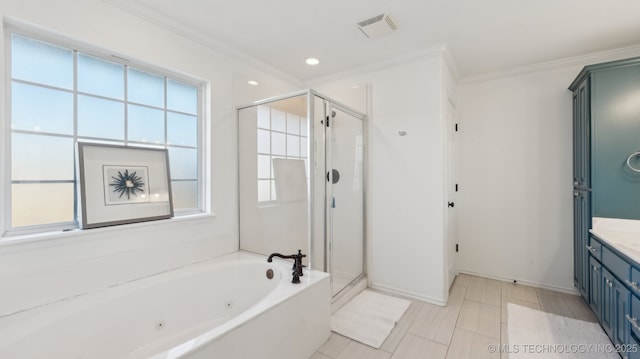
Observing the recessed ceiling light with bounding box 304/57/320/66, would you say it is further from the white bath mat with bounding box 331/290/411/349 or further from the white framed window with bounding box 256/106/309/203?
the white bath mat with bounding box 331/290/411/349

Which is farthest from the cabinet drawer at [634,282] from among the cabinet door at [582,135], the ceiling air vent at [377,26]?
the ceiling air vent at [377,26]

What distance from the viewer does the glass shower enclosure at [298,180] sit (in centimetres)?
236

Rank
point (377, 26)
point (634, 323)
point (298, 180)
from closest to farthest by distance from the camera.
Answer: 1. point (634, 323)
2. point (377, 26)
3. point (298, 180)

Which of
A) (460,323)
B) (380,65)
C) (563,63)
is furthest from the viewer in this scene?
(380,65)

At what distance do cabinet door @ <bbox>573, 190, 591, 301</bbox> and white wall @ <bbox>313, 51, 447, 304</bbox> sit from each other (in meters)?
1.18

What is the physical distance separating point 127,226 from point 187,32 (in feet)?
5.22

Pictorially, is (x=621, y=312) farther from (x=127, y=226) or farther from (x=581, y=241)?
(x=127, y=226)

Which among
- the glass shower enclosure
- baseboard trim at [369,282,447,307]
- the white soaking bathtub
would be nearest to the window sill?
the white soaking bathtub

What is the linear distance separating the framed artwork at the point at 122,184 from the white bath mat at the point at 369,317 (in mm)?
1692

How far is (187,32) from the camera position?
2.24 m

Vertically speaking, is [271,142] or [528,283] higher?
[271,142]

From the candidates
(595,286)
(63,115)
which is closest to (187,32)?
(63,115)

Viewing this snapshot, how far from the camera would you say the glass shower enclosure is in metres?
2.36

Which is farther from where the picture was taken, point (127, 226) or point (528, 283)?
point (528, 283)
